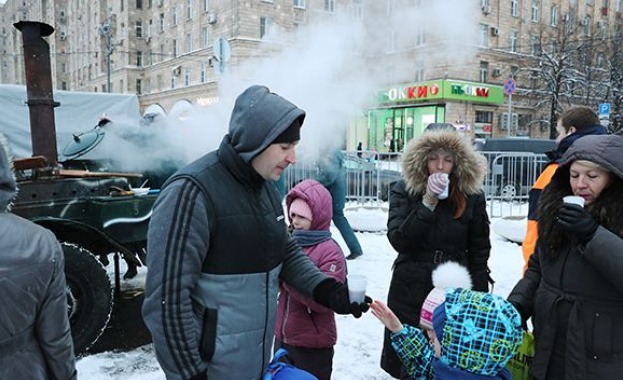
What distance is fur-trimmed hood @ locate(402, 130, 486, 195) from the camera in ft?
10.2

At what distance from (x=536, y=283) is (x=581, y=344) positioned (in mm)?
511

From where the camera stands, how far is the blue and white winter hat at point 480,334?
174cm

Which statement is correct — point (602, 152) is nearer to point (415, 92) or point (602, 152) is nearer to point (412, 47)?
point (412, 47)

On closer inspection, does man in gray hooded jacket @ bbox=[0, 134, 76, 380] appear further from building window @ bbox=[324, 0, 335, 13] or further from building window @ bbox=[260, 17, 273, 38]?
building window @ bbox=[324, 0, 335, 13]

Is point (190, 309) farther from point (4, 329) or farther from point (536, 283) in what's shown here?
point (536, 283)

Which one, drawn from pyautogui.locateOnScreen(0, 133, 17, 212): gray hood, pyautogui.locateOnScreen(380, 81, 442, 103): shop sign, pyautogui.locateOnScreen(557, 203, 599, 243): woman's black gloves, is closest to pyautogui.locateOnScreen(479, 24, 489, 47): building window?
pyautogui.locateOnScreen(380, 81, 442, 103): shop sign

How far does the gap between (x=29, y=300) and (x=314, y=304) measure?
145cm

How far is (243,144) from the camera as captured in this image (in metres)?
1.82

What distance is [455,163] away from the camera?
3162 millimetres

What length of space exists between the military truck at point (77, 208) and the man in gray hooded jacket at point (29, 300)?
2213mm

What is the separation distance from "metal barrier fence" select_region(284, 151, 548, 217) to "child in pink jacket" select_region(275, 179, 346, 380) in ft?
23.3

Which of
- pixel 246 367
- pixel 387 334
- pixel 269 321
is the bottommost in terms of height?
pixel 387 334

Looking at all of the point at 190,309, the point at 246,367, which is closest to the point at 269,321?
the point at 246,367

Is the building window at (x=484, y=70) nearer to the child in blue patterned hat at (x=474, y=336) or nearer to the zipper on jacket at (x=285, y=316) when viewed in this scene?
the zipper on jacket at (x=285, y=316)
